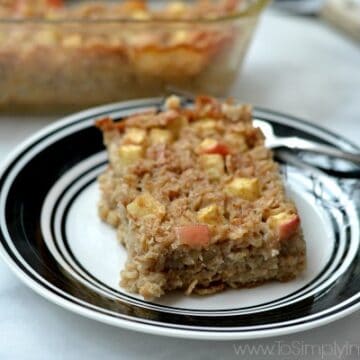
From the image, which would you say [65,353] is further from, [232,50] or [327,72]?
[327,72]

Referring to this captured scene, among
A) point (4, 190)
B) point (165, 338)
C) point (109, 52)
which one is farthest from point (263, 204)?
point (109, 52)

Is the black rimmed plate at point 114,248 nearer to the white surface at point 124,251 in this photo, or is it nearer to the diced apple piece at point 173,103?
the white surface at point 124,251

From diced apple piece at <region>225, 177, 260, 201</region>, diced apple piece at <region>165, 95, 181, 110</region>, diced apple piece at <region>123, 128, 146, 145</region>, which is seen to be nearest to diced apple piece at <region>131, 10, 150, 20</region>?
diced apple piece at <region>165, 95, 181, 110</region>

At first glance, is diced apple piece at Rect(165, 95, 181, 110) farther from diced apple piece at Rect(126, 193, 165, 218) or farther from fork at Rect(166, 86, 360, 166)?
diced apple piece at Rect(126, 193, 165, 218)

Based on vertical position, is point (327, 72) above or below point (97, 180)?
above

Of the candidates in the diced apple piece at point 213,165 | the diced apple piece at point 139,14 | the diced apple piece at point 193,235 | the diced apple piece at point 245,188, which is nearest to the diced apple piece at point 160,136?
the diced apple piece at point 213,165

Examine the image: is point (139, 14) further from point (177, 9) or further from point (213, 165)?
point (213, 165)
